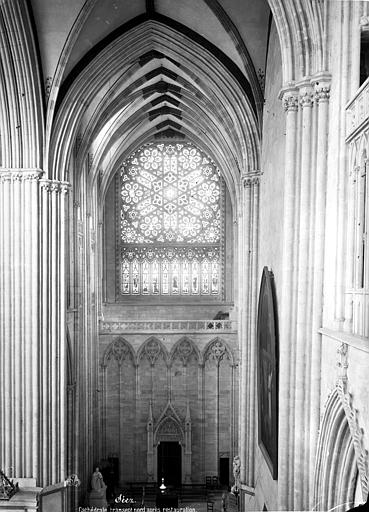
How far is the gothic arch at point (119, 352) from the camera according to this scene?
2489cm

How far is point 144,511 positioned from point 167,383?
5733 mm

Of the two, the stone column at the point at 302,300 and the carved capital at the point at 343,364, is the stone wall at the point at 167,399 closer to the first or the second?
the stone column at the point at 302,300

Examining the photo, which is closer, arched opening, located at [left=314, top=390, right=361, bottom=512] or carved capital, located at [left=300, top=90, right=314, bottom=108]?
arched opening, located at [left=314, top=390, right=361, bottom=512]

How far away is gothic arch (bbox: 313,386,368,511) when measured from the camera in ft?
24.1

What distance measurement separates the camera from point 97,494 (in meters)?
21.0

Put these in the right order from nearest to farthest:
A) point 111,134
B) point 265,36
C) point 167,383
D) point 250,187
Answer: point 265,36, point 250,187, point 111,134, point 167,383

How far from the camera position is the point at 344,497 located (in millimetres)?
7562

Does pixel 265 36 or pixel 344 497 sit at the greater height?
pixel 265 36

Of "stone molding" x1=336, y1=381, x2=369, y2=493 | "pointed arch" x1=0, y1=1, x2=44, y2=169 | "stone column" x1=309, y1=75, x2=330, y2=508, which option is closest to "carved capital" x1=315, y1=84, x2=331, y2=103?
"stone column" x1=309, y1=75, x2=330, y2=508

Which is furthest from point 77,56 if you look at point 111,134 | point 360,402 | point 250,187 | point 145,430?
point 145,430

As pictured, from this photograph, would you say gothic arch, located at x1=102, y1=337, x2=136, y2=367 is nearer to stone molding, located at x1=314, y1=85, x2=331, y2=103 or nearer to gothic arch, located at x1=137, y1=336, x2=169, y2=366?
gothic arch, located at x1=137, y1=336, x2=169, y2=366

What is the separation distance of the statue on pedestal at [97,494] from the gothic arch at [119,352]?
5.07m

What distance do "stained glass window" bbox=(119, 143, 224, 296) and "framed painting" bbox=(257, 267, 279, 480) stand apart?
13.7 metres

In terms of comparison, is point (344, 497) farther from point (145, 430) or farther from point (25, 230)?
point (145, 430)
